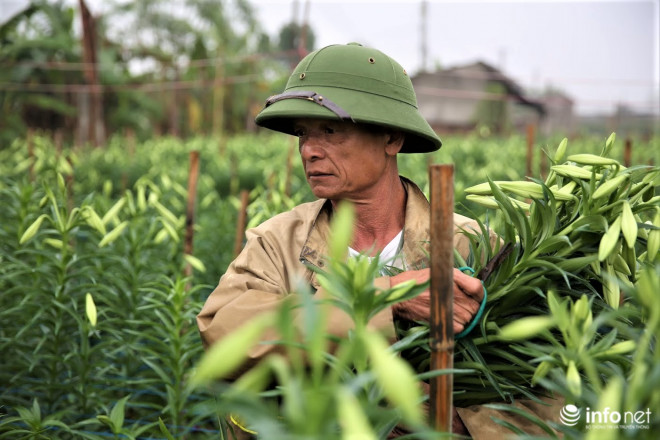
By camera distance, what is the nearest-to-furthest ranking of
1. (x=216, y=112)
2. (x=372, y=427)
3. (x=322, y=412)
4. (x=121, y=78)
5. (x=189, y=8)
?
(x=322, y=412) < (x=372, y=427) < (x=121, y=78) < (x=216, y=112) < (x=189, y=8)

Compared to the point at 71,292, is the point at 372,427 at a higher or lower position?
higher

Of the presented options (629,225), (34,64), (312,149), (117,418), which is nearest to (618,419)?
(629,225)

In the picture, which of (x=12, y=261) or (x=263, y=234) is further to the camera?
(x=12, y=261)

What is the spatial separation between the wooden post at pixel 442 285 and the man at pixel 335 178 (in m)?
0.49

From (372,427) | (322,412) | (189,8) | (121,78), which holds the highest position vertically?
(189,8)

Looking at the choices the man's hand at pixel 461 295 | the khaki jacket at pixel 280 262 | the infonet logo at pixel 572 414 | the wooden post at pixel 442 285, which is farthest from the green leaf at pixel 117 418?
the infonet logo at pixel 572 414

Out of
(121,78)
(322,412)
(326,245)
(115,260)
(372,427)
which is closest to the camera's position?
(322,412)

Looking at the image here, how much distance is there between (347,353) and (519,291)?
2.27 feet

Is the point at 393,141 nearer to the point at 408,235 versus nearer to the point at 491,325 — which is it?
the point at 408,235

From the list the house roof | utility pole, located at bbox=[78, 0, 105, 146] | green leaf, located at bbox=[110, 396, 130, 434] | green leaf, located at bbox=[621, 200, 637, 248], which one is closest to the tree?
utility pole, located at bbox=[78, 0, 105, 146]

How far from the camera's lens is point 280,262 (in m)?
1.70

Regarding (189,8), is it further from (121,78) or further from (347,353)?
(347,353)

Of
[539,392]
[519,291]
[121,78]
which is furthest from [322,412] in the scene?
[121,78]

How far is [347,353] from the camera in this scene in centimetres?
71
